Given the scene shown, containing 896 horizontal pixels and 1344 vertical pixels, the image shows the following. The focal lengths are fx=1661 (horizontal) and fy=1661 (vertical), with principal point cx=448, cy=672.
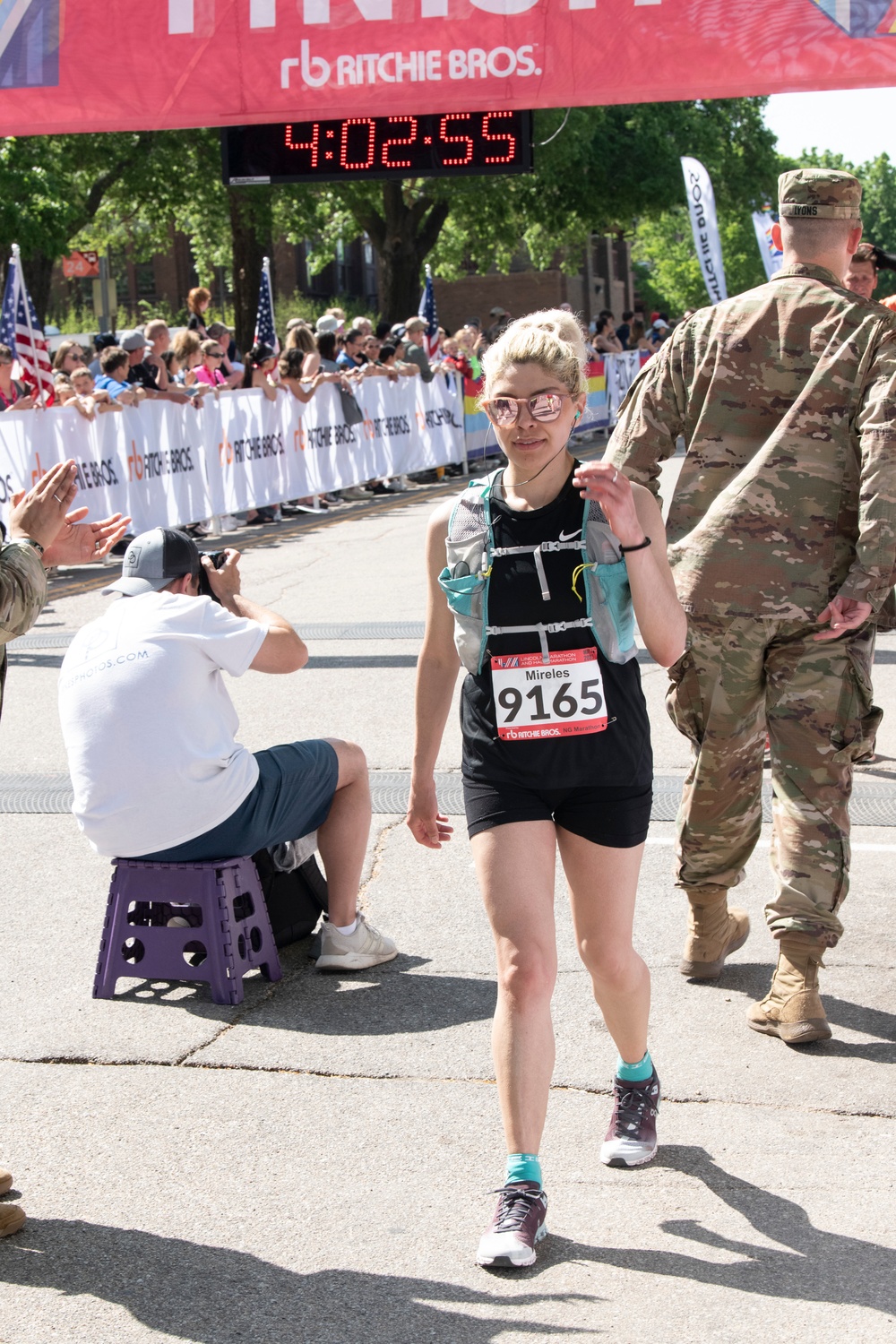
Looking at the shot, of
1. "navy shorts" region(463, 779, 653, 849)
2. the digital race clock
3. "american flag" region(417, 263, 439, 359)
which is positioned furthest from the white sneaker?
"american flag" region(417, 263, 439, 359)

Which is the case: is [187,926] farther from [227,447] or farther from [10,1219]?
[227,447]

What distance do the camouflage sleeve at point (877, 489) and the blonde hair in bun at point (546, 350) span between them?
1.13 metres

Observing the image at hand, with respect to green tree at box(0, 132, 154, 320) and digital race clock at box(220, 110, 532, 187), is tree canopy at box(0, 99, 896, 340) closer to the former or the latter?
green tree at box(0, 132, 154, 320)

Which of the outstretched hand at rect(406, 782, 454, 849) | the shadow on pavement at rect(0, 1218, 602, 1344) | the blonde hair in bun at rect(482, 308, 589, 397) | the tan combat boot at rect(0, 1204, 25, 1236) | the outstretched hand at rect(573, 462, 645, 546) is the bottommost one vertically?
the shadow on pavement at rect(0, 1218, 602, 1344)

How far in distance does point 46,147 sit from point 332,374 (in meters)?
15.4

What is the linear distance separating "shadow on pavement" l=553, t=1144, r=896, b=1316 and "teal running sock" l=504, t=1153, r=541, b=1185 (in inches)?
7.2

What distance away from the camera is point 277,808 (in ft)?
16.1

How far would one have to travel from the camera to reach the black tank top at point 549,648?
3439mm

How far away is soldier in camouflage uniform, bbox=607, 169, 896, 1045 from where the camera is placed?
4441 mm

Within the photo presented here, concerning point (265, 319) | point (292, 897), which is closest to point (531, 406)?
point (292, 897)

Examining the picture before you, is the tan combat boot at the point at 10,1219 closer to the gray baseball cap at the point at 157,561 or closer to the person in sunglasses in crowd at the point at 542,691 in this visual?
the person in sunglasses in crowd at the point at 542,691

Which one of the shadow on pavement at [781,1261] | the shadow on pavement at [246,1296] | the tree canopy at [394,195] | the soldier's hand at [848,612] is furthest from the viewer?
the tree canopy at [394,195]

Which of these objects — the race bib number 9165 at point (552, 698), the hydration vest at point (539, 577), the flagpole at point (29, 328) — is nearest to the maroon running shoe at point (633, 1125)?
the race bib number 9165 at point (552, 698)

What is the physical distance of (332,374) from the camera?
63.3 ft
